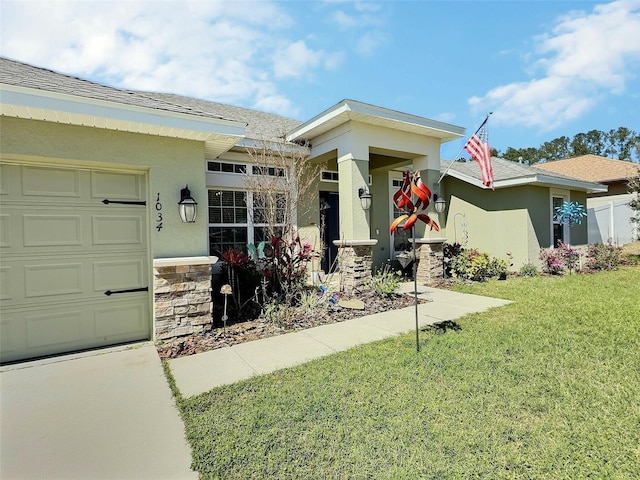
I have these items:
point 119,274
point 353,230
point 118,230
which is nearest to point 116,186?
point 118,230

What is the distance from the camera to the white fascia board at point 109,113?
376 centimetres

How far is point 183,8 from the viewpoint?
572 cm

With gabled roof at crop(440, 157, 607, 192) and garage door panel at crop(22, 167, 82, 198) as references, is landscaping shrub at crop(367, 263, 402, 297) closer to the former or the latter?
gabled roof at crop(440, 157, 607, 192)

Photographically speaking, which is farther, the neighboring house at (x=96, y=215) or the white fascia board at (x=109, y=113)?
the neighboring house at (x=96, y=215)

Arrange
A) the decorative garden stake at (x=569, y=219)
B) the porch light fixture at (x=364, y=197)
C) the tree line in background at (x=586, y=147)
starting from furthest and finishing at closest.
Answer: the tree line in background at (x=586, y=147), the decorative garden stake at (x=569, y=219), the porch light fixture at (x=364, y=197)

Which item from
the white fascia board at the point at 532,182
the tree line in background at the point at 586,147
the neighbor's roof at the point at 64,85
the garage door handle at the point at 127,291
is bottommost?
the garage door handle at the point at 127,291

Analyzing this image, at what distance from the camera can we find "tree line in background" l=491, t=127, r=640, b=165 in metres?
46.4

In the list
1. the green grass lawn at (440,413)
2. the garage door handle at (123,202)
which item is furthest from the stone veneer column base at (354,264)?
the garage door handle at (123,202)

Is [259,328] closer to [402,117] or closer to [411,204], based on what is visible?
[411,204]

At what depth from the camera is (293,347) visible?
467 cm

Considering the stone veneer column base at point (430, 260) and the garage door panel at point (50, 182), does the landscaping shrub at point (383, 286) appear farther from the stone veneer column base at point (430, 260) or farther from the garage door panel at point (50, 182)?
the garage door panel at point (50, 182)

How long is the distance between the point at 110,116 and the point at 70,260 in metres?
2.18

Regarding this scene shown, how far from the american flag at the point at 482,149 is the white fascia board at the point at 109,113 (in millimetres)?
6244

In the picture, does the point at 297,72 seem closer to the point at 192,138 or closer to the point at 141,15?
the point at 141,15
